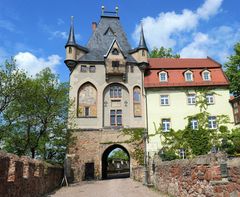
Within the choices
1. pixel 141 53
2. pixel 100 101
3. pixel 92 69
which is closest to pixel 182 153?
pixel 100 101

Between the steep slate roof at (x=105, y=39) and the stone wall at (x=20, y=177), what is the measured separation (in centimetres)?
1926

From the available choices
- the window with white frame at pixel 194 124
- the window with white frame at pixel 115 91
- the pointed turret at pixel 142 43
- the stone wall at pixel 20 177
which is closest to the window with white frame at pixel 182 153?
the window with white frame at pixel 194 124

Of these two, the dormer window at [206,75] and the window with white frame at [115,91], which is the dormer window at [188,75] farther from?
the window with white frame at [115,91]

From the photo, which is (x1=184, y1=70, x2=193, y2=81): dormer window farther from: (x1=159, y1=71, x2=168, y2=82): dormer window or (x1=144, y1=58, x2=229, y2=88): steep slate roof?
(x1=159, y1=71, x2=168, y2=82): dormer window

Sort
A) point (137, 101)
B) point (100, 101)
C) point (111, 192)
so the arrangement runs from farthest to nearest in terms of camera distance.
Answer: point (137, 101), point (100, 101), point (111, 192)

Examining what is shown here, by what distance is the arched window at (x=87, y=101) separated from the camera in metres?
30.8

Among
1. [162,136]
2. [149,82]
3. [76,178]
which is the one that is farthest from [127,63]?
[76,178]

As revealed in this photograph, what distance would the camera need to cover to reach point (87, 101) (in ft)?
102

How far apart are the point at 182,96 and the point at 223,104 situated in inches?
178

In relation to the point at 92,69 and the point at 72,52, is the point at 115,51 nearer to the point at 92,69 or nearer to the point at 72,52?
the point at 92,69

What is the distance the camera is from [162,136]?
3031cm

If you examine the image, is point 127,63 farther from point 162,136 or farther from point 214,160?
point 214,160

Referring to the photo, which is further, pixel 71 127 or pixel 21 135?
pixel 71 127

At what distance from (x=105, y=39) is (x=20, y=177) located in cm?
2769
